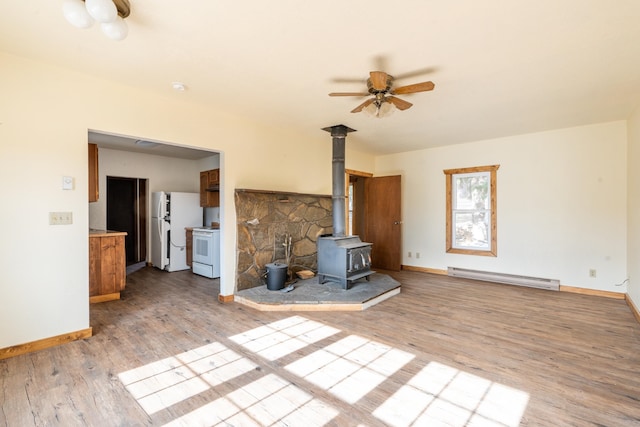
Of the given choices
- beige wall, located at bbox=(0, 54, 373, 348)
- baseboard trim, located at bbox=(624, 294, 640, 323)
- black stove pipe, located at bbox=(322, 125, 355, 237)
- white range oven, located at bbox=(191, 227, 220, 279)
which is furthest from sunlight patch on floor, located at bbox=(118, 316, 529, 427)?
white range oven, located at bbox=(191, 227, 220, 279)

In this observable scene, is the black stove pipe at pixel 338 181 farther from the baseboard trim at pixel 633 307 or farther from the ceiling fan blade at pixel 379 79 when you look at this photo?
the baseboard trim at pixel 633 307

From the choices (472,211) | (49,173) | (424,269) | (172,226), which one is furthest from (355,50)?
(172,226)

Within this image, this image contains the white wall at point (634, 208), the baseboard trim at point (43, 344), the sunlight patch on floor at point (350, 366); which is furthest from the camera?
the white wall at point (634, 208)

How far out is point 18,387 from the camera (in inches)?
81.8

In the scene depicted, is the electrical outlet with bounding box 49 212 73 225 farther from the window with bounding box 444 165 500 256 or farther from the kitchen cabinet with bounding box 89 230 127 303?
the window with bounding box 444 165 500 256

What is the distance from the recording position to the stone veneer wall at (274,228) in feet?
13.7

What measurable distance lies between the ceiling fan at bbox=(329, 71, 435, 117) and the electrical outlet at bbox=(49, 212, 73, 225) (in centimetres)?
267

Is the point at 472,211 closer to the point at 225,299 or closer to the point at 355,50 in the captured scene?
the point at 355,50

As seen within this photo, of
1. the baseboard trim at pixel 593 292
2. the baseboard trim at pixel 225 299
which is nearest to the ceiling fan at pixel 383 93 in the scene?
the baseboard trim at pixel 225 299

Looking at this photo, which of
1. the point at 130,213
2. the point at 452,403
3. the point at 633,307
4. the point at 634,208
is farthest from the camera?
the point at 130,213

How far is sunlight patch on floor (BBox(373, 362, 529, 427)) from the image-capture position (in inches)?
69.4

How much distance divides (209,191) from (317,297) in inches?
130

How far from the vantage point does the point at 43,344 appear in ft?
8.75

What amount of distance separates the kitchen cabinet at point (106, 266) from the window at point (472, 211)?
17.8 feet
